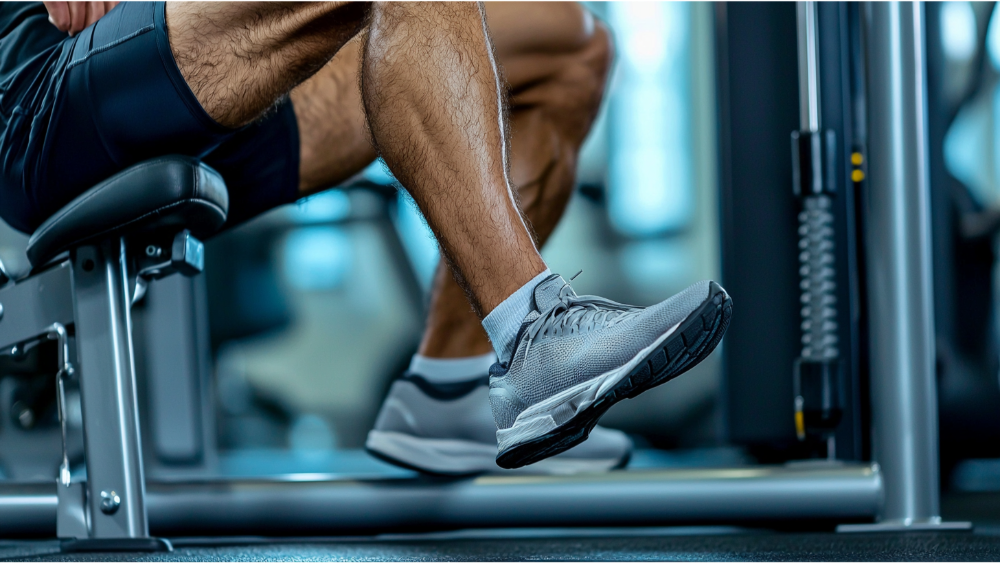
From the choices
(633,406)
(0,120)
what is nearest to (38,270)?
(0,120)

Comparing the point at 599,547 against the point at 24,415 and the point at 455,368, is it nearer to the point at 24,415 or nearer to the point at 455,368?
the point at 455,368

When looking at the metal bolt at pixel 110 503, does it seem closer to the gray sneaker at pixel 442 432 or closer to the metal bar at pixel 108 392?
the metal bar at pixel 108 392

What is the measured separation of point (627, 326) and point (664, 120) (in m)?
1.70

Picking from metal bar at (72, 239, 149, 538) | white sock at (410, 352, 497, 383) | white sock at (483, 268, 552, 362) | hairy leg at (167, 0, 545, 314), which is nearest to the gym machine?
metal bar at (72, 239, 149, 538)

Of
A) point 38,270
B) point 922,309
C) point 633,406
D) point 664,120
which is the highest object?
point 664,120

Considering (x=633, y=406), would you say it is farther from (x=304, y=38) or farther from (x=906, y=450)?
(x=304, y=38)

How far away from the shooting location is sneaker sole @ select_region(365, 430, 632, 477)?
1.16 m

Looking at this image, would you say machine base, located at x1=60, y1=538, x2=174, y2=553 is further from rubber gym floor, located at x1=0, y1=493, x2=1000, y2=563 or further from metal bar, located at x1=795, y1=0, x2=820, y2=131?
metal bar, located at x1=795, y1=0, x2=820, y2=131

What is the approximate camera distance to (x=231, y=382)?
2436 mm

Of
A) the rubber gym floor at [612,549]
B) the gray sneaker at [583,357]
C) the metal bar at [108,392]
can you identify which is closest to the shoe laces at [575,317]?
the gray sneaker at [583,357]

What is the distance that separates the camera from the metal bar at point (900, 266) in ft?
3.81

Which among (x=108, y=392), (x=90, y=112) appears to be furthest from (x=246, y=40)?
(x=108, y=392)

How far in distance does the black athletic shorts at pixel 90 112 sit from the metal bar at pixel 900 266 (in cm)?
82

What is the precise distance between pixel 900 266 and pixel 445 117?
0.73m
